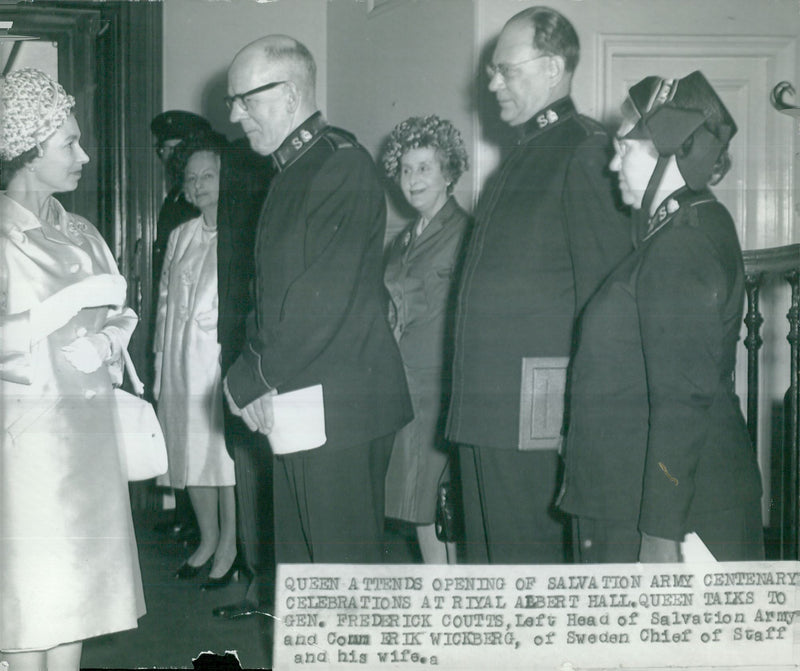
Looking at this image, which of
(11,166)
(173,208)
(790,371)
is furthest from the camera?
(173,208)

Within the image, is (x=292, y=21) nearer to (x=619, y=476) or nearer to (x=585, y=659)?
(x=619, y=476)

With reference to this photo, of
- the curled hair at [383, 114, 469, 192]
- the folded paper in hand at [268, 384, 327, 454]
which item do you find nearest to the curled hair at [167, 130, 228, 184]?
the curled hair at [383, 114, 469, 192]

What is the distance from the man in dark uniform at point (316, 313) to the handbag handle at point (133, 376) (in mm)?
218

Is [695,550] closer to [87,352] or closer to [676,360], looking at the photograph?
[676,360]

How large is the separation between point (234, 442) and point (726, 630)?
119cm

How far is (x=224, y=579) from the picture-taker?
2.07 metres

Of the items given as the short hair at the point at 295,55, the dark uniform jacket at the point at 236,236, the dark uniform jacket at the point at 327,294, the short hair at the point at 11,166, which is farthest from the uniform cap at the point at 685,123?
the short hair at the point at 11,166

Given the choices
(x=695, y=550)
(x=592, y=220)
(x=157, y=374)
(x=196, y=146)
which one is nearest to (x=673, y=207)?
(x=592, y=220)

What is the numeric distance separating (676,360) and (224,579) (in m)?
1.15

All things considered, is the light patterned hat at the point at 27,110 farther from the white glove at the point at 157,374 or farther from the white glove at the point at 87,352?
the white glove at the point at 157,374

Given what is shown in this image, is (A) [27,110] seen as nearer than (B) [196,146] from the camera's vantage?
Yes

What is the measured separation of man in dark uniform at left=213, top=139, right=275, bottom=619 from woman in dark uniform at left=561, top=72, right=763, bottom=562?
0.71 m

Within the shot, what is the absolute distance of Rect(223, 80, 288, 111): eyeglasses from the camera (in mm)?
1955

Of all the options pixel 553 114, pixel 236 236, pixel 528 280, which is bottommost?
pixel 528 280
